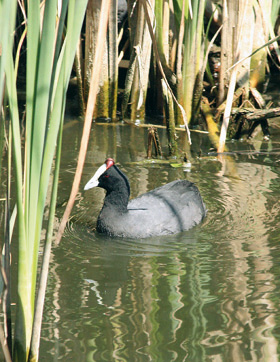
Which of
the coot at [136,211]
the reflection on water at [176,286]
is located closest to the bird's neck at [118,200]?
the coot at [136,211]

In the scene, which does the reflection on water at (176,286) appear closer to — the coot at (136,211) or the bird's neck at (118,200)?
the coot at (136,211)

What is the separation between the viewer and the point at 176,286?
3305 mm

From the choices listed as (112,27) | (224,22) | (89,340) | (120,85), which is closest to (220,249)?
(89,340)

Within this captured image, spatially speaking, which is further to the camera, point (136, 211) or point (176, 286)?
point (136, 211)

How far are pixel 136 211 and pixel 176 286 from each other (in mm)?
1009

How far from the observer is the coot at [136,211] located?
4070mm

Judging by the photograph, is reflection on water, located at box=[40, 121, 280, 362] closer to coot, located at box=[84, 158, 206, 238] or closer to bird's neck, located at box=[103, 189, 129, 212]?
coot, located at box=[84, 158, 206, 238]

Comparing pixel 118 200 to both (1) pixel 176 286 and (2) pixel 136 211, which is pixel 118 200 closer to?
(2) pixel 136 211

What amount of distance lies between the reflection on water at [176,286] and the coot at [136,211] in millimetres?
84

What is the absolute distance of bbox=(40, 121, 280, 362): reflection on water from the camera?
264 cm

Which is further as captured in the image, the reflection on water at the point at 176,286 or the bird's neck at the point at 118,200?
the bird's neck at the point at 118,200

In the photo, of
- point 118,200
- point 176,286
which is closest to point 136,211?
point 118,200

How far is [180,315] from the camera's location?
292cm

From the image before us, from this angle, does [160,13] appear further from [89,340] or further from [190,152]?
[89,340]
